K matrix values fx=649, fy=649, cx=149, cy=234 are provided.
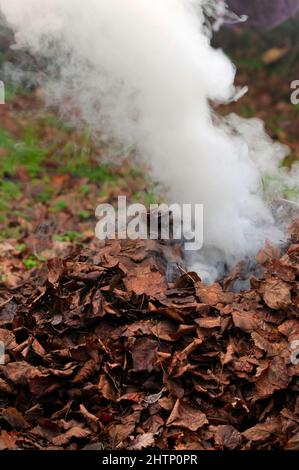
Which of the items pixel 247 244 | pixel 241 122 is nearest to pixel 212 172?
pixel 247 244

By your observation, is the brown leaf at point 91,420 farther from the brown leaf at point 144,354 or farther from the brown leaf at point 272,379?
the brown leaf at point 272,379

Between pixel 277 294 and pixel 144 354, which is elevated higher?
pixel 277 294

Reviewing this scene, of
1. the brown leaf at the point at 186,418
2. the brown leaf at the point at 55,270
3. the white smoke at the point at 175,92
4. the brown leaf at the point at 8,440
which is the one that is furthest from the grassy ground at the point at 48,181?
the brown leaf at the point at 186,418

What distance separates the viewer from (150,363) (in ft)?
8.64

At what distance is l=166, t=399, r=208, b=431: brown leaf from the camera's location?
2428 millimetres

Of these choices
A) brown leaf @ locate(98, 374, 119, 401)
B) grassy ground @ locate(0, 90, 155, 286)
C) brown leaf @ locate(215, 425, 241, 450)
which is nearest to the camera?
brown leaf @ locate(215, 425, 241, 450)

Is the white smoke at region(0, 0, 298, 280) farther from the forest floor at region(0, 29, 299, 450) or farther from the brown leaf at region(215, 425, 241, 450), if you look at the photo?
the brown leaf at region(215, 425, 241, 450)

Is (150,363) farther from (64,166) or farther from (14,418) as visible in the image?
(64,166)

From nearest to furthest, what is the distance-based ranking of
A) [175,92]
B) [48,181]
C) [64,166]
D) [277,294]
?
[277,294], [175,92], [48,181], [64,166]

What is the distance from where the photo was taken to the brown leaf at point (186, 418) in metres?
2.43

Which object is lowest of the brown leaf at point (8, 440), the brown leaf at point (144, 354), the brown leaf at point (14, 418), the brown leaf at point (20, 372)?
the brown leaf at point (8, 440)

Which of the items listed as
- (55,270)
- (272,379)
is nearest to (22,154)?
(55,270)

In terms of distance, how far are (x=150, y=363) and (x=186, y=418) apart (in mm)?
280

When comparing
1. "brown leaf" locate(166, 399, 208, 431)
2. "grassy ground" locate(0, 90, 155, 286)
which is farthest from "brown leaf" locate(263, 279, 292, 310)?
"grassy ground" locate(0, 90, 155, 286)
